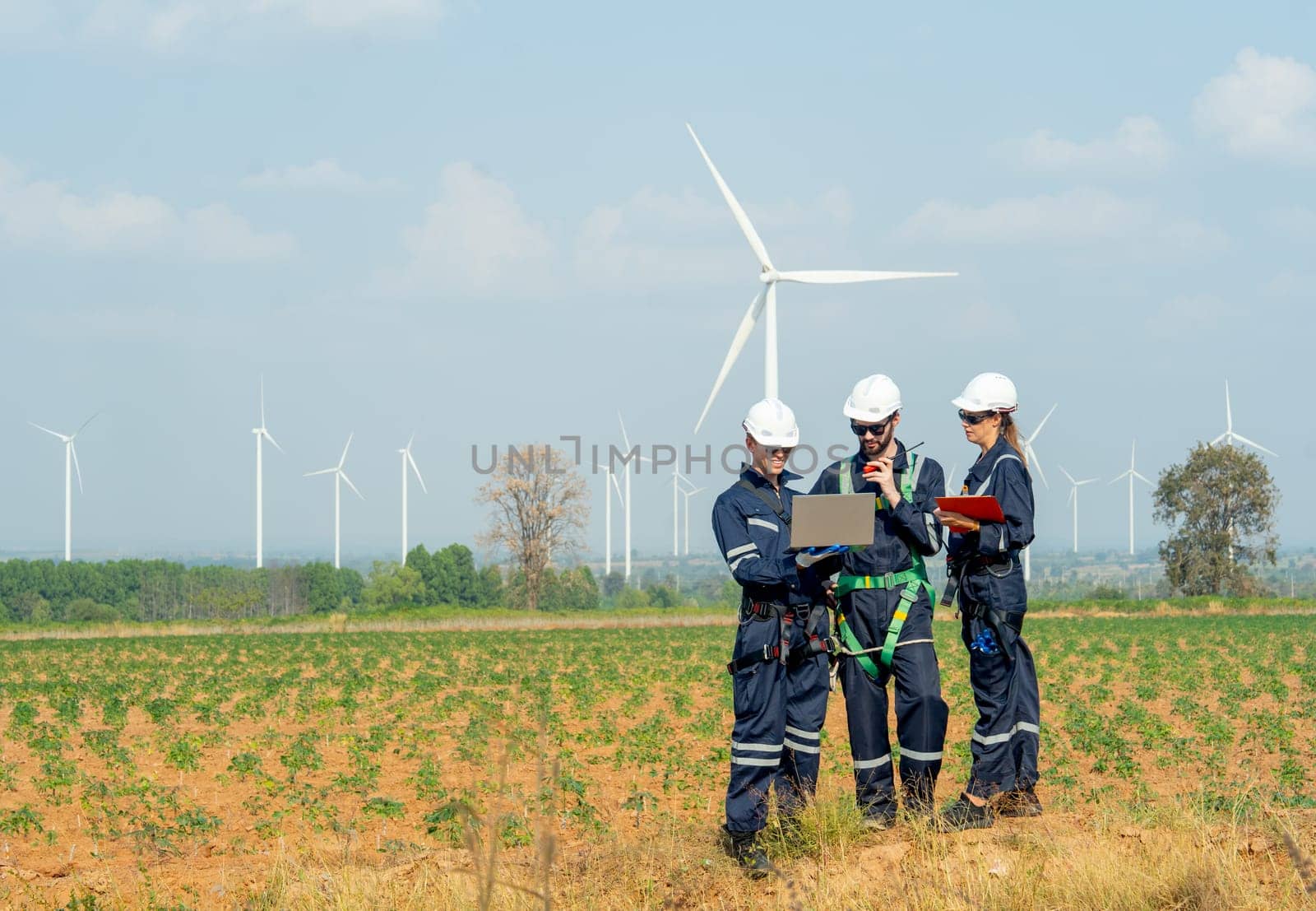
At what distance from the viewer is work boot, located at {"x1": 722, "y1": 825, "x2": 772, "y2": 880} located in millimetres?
6301

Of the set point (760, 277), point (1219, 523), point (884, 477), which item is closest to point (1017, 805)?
point (884, 477)

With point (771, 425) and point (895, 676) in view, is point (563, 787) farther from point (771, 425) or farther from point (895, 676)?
point (771, 425)

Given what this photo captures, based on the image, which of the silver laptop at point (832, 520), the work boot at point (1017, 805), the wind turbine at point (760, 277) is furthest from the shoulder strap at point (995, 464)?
the wind turbine at point (760, 277)

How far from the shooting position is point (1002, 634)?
6871 mm

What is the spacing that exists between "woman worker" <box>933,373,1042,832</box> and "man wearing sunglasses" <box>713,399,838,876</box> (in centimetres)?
84

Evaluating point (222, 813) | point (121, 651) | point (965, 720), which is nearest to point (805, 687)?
point (222, 813)

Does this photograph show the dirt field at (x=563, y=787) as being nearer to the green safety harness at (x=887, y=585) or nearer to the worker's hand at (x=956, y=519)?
the green safety harness at (x=887, y=585)

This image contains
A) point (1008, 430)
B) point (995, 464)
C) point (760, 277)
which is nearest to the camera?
point (995, 464)

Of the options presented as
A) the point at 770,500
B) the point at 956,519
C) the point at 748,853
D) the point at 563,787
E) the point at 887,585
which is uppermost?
the point at 770,500

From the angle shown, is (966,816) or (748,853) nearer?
(748,853)

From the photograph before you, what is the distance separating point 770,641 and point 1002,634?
4.46 feet

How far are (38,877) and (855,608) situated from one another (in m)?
5.52

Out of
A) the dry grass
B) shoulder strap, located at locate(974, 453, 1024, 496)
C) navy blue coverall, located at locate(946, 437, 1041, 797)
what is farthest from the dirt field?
shoulder strap, located at locate(974, 453, 1024, 496)

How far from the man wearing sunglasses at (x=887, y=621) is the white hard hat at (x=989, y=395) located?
60cm
